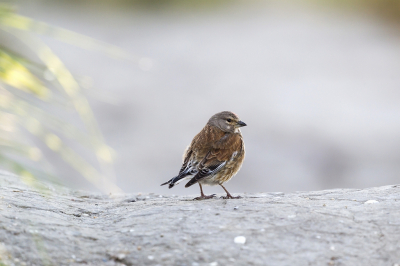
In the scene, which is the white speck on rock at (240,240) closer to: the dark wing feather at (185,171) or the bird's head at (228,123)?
the dark wing feather at (185,171)

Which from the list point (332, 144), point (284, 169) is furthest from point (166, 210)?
point (332, 144)

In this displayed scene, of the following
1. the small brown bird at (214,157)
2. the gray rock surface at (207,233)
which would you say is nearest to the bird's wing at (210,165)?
the small brown bird at (214,157)

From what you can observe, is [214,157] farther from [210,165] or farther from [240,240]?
[240,240]

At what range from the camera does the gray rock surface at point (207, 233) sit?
2943 mm

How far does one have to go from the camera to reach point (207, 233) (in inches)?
129

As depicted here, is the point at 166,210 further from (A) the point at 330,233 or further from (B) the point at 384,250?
(B) the point at 384,250

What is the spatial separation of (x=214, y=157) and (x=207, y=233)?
1.82m

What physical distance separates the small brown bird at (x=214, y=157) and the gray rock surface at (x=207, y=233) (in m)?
0.78

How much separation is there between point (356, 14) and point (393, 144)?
10.8 metres

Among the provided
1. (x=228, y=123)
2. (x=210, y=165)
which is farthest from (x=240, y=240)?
(x=228, y=123)

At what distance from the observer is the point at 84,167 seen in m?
1.89

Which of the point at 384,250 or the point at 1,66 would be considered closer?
the point at 1,66

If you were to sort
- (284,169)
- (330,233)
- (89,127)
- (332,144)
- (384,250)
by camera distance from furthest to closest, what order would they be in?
(332,144), (284,169), (330,233), (384,250), (89,127)

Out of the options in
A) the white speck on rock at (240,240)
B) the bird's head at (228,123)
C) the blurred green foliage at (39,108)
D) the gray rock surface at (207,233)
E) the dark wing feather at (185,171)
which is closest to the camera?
the blurred green foliage at (39,108)
